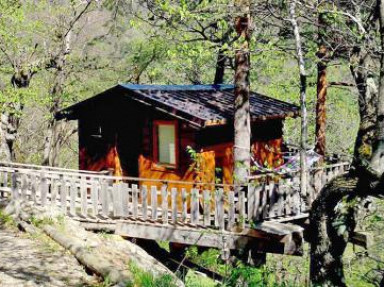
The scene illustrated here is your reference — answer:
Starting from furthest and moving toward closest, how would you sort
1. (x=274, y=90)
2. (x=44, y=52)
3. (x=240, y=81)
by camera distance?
(x=274, y=90), (x=44, y=52), (x=240, y=81)

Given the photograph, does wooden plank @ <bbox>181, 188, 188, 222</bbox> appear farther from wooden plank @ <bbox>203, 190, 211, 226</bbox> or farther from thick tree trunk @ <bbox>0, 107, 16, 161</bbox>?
thick tree trunk @ <bbox>0, 107, 16, 161</bbox>

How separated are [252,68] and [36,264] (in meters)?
17.4

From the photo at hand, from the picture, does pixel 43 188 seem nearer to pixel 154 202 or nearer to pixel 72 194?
pixel 72 194

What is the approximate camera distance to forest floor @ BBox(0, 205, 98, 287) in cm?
927

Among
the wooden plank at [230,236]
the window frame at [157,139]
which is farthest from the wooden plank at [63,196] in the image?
the window frame at [157,139]

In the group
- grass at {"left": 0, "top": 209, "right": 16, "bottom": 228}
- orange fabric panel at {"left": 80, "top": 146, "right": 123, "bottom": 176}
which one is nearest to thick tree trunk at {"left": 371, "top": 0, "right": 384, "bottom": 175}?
grass at {"left": 0, "top": 209, "right": 16, "bottom": 228}

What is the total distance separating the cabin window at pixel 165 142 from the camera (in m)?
16.0

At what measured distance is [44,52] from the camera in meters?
23.5

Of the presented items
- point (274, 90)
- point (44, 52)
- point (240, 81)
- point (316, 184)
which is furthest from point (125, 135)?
point (274, 90)

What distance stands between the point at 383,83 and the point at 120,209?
885cm

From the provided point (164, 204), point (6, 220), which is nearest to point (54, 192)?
point (6, 220)

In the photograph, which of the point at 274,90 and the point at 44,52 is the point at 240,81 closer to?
the point at 44,52

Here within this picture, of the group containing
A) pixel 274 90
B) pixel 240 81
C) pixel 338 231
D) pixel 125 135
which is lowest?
pixel 338 231

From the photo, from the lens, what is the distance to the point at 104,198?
13938mm
